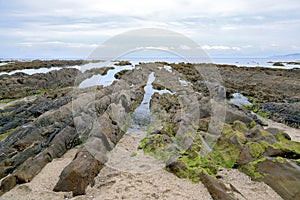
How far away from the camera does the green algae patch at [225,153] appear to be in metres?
8.30

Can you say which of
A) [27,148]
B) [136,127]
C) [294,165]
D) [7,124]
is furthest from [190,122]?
[7,124]

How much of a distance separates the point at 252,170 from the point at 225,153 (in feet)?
4.47

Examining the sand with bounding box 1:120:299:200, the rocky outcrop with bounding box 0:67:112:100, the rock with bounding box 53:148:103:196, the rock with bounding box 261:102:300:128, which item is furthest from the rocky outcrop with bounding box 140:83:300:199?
the rocky outcrop with bounding box 0:67:112:100

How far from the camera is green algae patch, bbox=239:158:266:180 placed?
7.25 m

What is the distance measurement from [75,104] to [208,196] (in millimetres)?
9704

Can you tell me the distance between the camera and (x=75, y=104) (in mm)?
14016

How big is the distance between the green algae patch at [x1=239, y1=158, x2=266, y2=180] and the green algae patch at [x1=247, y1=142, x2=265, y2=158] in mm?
441

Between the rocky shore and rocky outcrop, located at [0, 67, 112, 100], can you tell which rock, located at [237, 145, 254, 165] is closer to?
the rocky shore

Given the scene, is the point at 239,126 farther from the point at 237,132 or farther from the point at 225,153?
the point at 225,153

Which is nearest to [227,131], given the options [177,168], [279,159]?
[279,159]

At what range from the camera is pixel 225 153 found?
28.8 ft

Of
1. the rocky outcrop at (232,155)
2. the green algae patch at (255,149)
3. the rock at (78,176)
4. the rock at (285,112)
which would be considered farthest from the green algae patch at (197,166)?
the rock at (285,112)

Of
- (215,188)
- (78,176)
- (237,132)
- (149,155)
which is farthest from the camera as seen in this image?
(237,132)

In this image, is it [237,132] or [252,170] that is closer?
[252,170]
